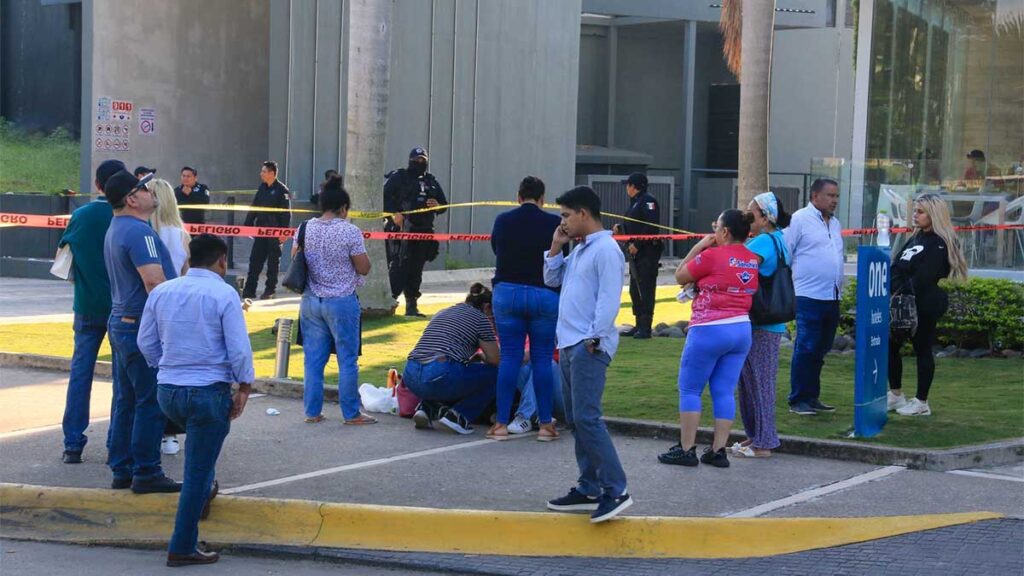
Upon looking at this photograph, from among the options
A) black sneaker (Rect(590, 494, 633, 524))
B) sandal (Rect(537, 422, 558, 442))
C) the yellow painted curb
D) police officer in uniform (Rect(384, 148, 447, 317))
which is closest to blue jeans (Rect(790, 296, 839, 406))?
sandal (Rect(537, 422, 558, 442))

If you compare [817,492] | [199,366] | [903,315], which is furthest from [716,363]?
[199,366]

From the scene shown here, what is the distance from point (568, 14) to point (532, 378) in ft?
60.2

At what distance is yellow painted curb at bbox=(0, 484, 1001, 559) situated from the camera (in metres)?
7.10

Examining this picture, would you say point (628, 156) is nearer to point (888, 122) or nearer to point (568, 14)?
point (568, 14)

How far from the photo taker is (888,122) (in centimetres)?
2120

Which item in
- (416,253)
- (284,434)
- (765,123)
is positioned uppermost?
(765,123)

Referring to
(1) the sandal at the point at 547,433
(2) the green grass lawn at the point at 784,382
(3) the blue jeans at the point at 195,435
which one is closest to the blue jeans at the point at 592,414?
(3) the blue jeans at the point at 195,435

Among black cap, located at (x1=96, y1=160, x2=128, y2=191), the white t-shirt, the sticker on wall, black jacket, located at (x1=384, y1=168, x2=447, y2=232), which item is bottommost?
the white t-shirt

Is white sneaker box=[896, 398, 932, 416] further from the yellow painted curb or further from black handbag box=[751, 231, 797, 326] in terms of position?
the yellow painted curb

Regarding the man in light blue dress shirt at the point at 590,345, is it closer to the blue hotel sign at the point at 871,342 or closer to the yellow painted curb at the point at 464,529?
the yellow painted curb at the point at 464,529

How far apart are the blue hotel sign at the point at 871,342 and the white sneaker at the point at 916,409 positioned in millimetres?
681

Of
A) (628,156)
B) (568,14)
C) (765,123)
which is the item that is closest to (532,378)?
(765,123)

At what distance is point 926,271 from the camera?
1017cm

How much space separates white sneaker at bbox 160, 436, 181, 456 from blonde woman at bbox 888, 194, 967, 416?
537 centimetres
